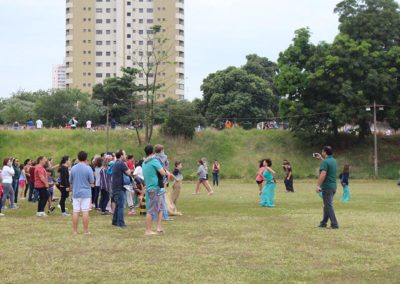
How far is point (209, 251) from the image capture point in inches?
395

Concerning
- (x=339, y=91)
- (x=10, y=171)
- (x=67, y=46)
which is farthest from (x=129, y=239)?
(x=67, y=46)

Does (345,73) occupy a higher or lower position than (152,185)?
higher

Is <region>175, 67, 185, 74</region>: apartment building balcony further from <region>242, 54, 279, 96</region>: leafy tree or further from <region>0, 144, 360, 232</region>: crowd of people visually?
<region>0, 144, 360, 232</region>: crowd of people

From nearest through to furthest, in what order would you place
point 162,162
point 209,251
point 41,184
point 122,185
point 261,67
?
point 209,251 < point 122,185 < point 162,162 < point 41,184 < point 261,67

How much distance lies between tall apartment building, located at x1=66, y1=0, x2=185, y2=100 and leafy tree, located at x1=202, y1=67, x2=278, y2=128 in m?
37.8

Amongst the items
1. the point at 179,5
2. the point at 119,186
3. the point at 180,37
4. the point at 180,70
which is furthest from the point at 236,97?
the point at 119,186

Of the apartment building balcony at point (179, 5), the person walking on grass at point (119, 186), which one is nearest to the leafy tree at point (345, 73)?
the person walking on grass at point (119, 186)

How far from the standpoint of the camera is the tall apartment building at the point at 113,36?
110812 millimetres

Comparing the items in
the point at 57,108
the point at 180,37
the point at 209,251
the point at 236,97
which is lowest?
the point at 209,251

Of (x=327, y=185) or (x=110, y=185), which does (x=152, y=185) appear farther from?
(x=110, y=185)

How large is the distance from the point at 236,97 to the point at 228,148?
18397 millimetres

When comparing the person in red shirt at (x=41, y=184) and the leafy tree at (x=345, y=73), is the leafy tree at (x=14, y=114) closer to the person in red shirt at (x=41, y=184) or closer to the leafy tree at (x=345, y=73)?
the leafy tree at (x=345, y=73)

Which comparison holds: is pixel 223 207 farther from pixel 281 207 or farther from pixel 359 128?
pixel 359 128

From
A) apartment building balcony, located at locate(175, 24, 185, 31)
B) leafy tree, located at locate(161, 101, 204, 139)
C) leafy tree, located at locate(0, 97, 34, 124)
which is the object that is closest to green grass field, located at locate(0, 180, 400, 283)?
leafy tree, located at locate(161, 101, 204, 139)
